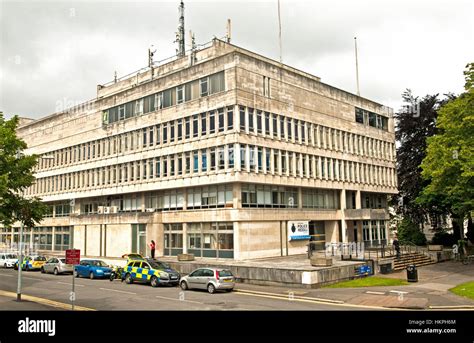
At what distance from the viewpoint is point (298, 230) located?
4409cm

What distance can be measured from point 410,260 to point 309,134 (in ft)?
52.7

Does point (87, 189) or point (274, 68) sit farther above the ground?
point (274, 68)

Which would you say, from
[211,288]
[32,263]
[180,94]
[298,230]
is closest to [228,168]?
[298,230]

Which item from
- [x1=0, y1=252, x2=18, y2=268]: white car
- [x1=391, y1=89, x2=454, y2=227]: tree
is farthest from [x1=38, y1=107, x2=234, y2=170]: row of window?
[x1=391, y1=89, x2=454, y2=227]: tree

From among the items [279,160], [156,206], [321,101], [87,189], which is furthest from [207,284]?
[87,189]

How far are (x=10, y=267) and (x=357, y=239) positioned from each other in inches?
1508

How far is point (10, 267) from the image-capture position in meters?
46.8

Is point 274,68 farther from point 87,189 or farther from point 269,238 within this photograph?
point 87,189

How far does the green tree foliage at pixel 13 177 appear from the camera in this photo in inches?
1070

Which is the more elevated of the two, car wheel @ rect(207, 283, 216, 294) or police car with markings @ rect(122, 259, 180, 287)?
police car with markings @ rect(122, 259, 180, 287)

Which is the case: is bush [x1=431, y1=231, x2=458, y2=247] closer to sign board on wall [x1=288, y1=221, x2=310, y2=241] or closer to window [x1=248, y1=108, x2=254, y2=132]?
sign board on wall [x1=288, y1=221, x2=310, y2=241]

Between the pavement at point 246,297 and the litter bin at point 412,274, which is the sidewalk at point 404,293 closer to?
the pavement at point 246,297

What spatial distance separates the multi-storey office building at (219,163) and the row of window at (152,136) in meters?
0.13

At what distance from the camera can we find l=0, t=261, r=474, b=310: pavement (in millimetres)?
20359
